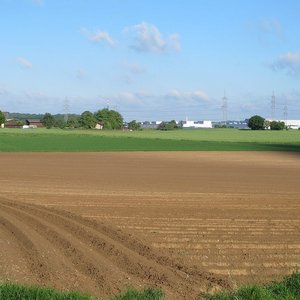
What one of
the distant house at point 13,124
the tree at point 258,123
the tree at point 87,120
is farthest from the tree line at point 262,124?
the distant house at point 13,124

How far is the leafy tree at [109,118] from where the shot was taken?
17662 cm

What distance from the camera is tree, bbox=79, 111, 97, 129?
173 m

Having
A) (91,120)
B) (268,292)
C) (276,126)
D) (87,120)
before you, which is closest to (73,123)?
(87,120)

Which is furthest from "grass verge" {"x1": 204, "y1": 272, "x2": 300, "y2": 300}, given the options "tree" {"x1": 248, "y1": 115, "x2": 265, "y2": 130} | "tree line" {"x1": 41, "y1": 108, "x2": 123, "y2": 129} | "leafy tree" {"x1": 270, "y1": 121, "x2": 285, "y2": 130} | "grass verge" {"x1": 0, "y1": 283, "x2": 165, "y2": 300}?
"tree line" {"x1": 41, "y1": 108, "x2": 123, "y2": 129}

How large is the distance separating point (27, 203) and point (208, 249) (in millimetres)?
8851

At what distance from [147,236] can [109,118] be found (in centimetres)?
16712

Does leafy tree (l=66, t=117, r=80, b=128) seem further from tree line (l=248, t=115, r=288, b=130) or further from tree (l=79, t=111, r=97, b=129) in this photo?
tree line (l=248, t=115, r=288, b=130)

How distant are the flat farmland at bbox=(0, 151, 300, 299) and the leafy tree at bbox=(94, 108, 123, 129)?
14844 centimetres

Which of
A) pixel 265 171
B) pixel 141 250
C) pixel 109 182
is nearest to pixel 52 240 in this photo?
pixel 141 250

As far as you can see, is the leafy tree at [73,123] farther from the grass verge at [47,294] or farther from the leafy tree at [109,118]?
the grass verge at [47,294]

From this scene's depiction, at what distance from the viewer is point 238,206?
A: 20.8 metres

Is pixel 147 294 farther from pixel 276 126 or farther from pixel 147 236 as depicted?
pixel 276 126

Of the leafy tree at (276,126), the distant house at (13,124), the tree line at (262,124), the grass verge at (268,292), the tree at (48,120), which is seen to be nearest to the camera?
the grass verge at (268,292)

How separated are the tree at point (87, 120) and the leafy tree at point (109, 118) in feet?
9.09
